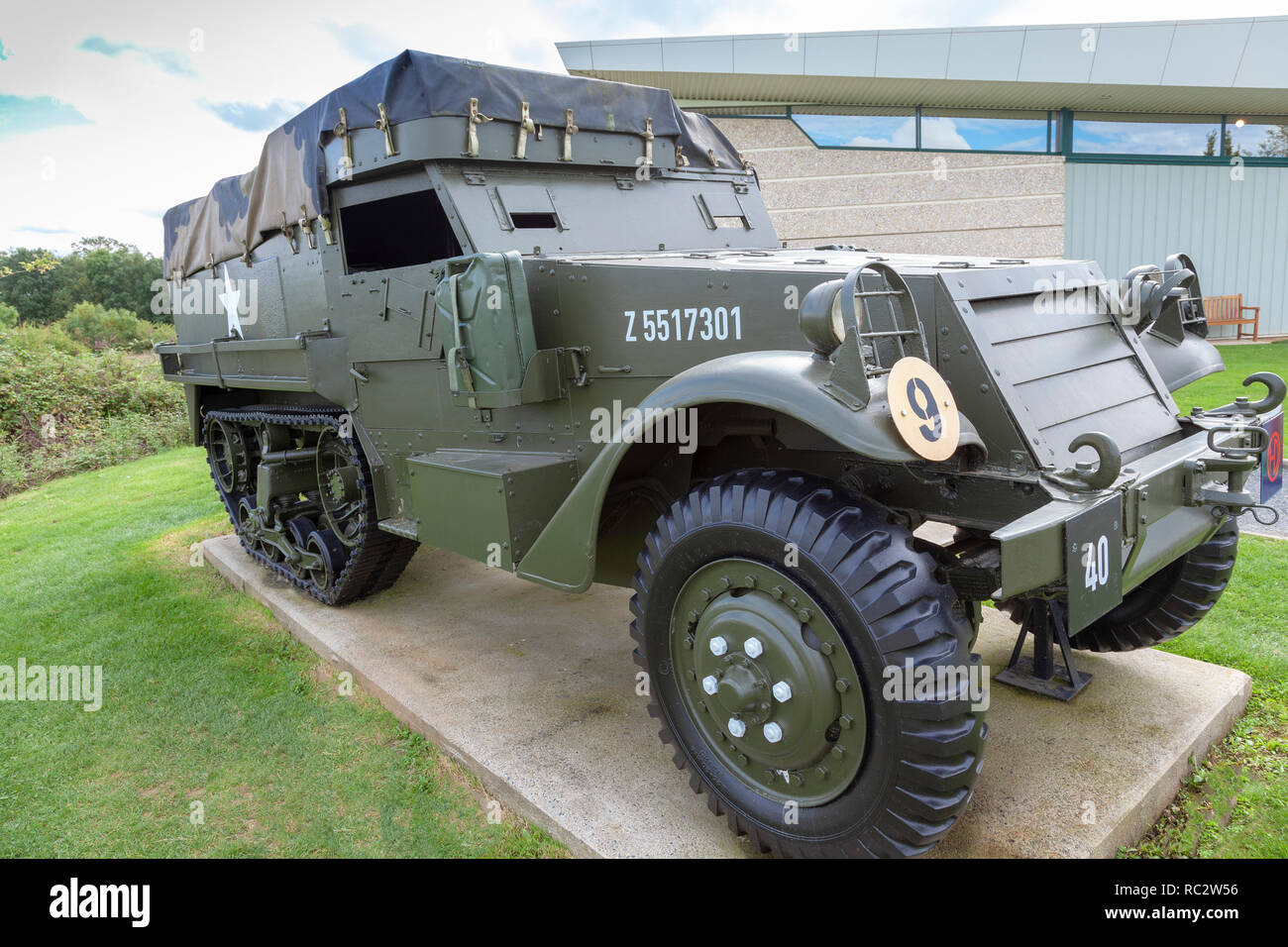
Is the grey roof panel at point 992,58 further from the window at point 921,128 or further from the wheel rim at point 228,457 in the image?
the wheel rim at point 228,457

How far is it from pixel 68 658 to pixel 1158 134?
15740 millimetres

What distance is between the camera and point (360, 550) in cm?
470

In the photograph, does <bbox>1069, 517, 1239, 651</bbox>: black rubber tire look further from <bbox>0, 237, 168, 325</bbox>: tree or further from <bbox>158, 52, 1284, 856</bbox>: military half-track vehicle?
<bbox>0, 237, 168, 325</bbox>: tree

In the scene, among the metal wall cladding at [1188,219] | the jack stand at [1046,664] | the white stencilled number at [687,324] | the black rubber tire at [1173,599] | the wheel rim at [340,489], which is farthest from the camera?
the metal wall cladding at [1188,219]

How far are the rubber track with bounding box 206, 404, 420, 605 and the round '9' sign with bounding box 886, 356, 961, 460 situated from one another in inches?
119

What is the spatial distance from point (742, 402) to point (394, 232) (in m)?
2.83

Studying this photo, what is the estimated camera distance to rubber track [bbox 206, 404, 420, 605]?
4.59 metres

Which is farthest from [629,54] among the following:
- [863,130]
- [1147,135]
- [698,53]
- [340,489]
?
[340,489]

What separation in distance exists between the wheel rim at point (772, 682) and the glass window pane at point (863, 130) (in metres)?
12.4

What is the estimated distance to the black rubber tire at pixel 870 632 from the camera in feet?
7.17

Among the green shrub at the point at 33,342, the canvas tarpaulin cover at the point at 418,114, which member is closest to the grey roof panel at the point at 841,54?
the canvas tarpaulin cover at the point at 418,114

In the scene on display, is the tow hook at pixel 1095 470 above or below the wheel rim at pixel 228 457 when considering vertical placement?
above
